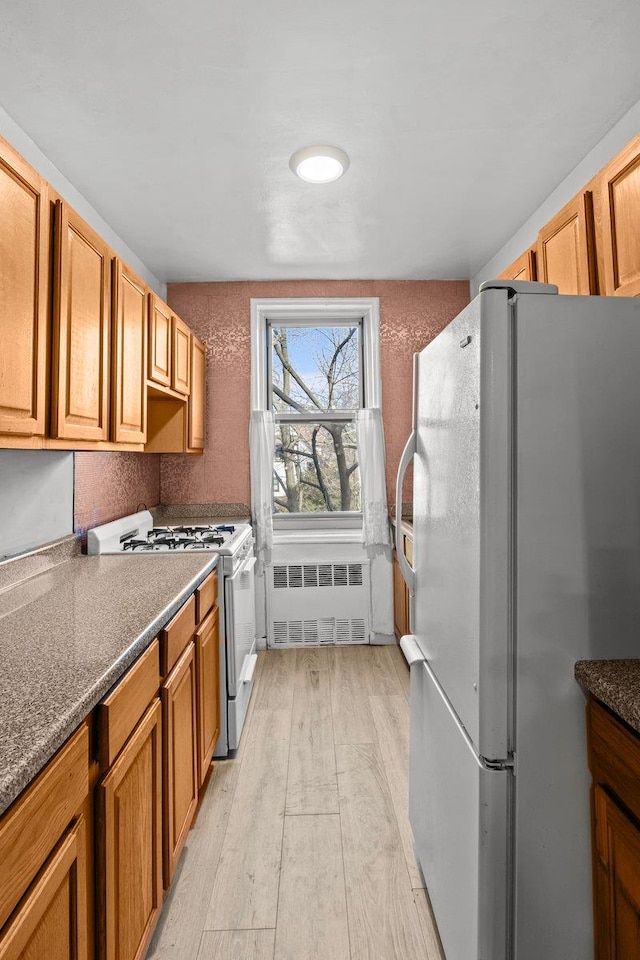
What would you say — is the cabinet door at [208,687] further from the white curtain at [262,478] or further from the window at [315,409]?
the window at [315,409]

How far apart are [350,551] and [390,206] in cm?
213

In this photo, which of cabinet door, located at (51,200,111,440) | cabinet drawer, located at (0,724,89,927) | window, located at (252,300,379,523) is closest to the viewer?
cabinet drawer, located at (0,724,89,927)

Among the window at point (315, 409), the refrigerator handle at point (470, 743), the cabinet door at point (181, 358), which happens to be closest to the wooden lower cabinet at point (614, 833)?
the refrigerator handle at point (470, 743)

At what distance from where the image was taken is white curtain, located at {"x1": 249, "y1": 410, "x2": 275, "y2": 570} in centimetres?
352

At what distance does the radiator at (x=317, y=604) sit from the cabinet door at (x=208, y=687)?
134cm

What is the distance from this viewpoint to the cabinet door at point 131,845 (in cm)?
100

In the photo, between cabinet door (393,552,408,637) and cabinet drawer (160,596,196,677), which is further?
cabinet door (393,552,408,637)

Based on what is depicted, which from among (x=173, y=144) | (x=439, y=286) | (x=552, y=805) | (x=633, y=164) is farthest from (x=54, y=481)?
(x=439, y=286)

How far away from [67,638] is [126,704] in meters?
0.22

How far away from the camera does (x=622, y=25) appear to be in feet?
5.00

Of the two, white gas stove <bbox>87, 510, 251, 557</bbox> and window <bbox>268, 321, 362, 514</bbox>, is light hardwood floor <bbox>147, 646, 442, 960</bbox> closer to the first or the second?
white gas stove <bbox>87, 510, 251, 557</bbox>

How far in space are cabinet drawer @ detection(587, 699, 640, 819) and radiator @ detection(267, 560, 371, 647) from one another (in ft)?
8.39

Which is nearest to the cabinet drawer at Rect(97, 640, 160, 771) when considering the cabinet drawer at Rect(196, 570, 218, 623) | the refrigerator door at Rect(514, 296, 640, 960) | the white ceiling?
the cabinet drawer at Rect(196, 570, 218, 623)

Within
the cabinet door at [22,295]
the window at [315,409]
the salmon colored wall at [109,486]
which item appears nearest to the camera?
the cabinet door at [22,295]
